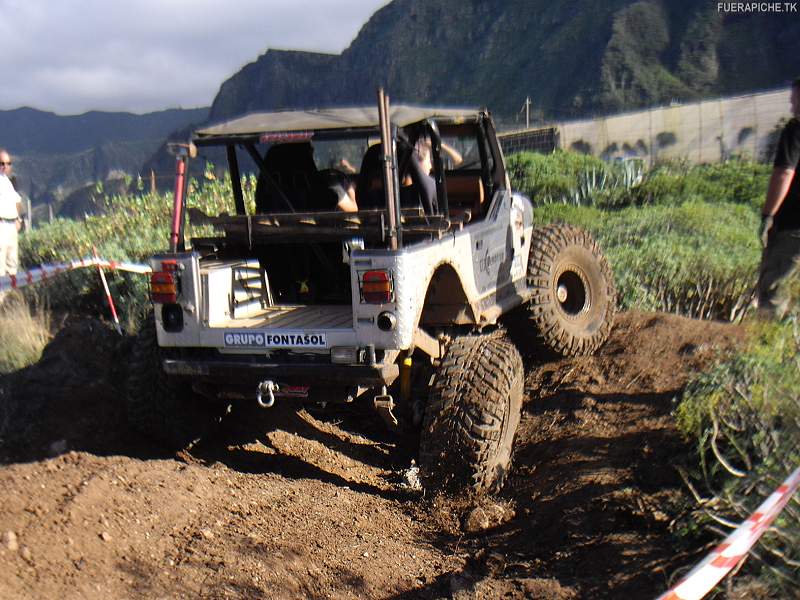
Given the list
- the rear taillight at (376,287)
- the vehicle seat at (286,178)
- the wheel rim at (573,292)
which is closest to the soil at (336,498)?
the wheel rim at (573,292)

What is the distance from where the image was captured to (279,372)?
513 centimetres

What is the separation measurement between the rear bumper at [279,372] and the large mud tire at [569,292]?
1.89 metres

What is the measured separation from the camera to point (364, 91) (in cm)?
5919

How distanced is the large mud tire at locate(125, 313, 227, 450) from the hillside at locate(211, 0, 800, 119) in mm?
41293

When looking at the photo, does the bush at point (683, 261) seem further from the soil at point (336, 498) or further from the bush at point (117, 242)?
the bush at point (117, 242)

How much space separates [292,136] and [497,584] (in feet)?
9.33

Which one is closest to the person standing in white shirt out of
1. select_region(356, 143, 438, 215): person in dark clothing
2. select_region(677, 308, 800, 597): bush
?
select_region(356, 143, 438, 215): person in dark clothing

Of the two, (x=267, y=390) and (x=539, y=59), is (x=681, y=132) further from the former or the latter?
(x=267, y=390)

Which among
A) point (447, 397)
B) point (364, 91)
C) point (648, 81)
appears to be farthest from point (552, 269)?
→ point (364, 91)

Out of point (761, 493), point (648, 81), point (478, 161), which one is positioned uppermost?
point (648, 81)

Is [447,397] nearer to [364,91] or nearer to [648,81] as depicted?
[648,81]

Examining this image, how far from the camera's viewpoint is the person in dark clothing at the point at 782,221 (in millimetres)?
5551

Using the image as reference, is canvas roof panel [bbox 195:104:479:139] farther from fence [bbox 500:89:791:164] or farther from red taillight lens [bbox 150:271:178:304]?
fence [bbox 500:89:791:164]

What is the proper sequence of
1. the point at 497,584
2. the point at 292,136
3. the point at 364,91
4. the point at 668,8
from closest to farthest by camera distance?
the point at 497,584, the point at 292,136, the point at 668,8, the point at 364,91
